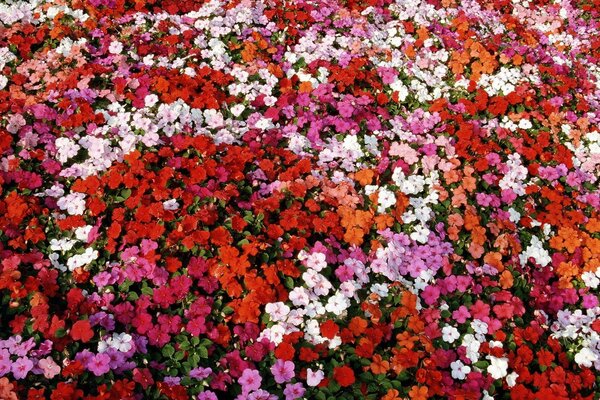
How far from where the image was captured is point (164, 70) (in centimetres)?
527

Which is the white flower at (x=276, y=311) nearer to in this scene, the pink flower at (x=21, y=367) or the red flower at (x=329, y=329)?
the red flower at (x=329, y=329)

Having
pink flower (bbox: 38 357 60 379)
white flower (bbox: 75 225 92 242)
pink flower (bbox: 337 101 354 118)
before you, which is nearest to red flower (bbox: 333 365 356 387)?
pink flower (bbox: 38 357 60 379)

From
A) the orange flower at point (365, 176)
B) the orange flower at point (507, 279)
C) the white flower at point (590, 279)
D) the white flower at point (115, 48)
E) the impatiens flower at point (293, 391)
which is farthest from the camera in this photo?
the white flower at point (115, 48)

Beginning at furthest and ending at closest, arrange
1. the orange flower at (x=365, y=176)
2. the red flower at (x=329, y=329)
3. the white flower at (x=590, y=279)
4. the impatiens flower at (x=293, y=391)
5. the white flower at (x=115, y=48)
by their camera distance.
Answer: the white flower at (x=115, y=48) → the orange flower at (x=365, y=176) → the white flower at (x=590, y=279) → the red flower at (x=329, y=329) → the impatiens flower at (x=293, y=391)

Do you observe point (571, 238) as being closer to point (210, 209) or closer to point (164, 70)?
point (210, 209)

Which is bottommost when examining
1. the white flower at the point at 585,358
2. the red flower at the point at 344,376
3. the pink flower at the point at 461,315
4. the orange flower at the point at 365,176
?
the white flower at the point at 585,358

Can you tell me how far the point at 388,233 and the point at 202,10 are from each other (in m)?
3.53

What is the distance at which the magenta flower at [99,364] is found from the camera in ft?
10.5

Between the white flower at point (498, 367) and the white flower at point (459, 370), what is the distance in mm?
150

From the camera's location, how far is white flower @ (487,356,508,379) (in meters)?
3.62

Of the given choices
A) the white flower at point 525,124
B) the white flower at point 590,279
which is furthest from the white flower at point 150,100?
the white flower at point 590,279

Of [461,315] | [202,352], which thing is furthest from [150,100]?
[461,315]

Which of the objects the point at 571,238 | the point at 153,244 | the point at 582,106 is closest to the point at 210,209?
the point at 153,244

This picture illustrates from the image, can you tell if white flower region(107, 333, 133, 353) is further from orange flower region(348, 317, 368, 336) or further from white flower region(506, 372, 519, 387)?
white flower region(506, 372, 519, 387)
